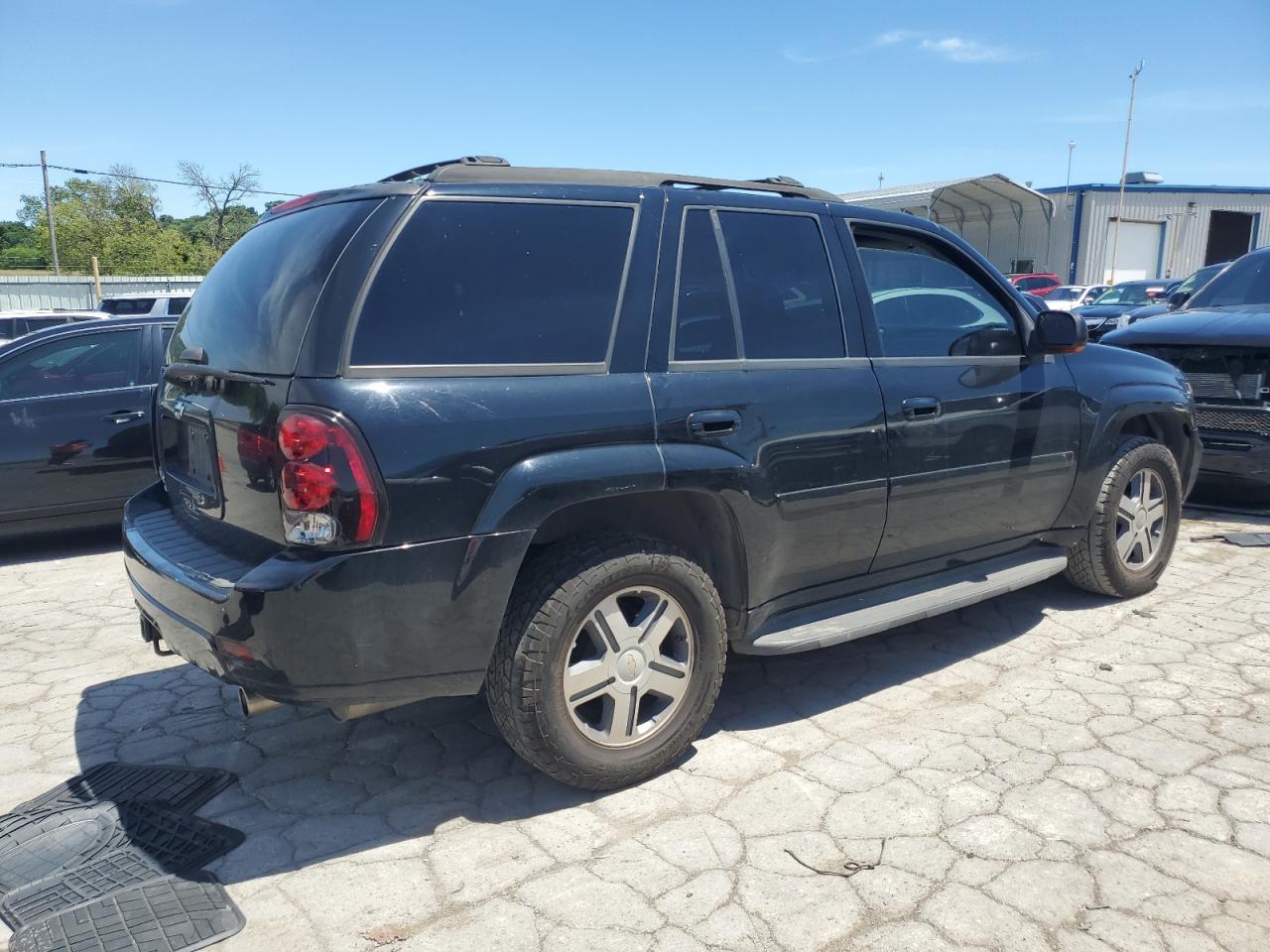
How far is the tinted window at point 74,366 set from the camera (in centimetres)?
640

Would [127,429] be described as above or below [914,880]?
above

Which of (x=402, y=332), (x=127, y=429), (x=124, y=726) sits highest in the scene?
(x=402, y=332)

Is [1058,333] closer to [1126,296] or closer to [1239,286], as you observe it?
[1239,286]

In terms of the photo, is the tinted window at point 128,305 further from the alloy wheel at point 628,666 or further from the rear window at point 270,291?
the alloy wheel at point 628,666

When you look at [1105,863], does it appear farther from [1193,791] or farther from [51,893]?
[51,893]

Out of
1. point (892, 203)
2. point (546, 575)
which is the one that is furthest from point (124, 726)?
point (892, 203)

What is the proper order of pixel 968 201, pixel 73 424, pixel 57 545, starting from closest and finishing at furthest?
pixel 73 424
pixel 57 545
pixel 968 201

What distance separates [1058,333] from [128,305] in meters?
19.2

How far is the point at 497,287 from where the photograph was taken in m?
2.94

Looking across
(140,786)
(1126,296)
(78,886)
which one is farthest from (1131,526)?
(1126,296)

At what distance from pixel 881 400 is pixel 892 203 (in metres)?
31.0

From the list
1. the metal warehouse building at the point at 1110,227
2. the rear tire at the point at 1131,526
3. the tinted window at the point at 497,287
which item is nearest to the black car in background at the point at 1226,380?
the rear tire at the point at 1131,526

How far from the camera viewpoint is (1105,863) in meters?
2.78

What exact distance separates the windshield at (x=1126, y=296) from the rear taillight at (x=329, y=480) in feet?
69.6
